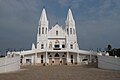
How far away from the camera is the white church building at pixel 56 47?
160ft

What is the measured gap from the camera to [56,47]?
5209cm

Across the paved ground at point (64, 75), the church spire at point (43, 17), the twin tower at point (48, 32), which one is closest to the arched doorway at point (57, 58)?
the twin tower at point (48, 32)

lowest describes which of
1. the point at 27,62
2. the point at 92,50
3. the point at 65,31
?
the point at 27,62

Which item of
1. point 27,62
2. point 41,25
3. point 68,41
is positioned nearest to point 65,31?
point 68,41

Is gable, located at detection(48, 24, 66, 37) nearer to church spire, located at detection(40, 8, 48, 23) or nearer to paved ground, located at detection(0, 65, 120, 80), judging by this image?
church spire, located at detection(40, 8, 48, 23)

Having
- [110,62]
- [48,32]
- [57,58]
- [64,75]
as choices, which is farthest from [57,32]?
[64,75]

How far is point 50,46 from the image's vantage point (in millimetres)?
54062

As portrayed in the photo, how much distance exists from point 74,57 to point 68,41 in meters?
5.95

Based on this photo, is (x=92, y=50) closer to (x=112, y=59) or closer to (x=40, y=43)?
(x=40, y=43)

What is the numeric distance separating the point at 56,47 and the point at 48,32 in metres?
6.03

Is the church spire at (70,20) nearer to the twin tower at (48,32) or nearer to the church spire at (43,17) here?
the twin tower at (48,32)

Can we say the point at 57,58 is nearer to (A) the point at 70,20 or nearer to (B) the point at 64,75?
(A) the point at 70,20

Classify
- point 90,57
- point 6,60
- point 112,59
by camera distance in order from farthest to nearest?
point 90,57, point 112,59, point 6,60

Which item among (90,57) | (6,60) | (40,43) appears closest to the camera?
(6,60)
